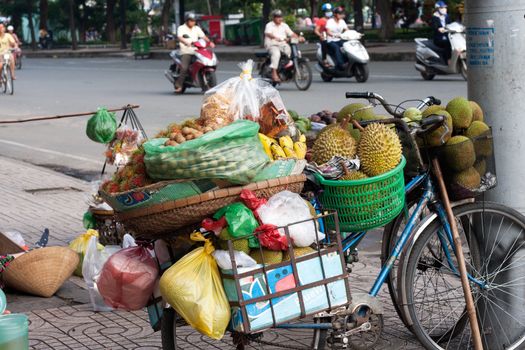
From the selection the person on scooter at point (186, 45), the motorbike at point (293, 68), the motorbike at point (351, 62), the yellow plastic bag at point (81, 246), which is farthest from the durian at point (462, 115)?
the person on scooter at point (186, 45)

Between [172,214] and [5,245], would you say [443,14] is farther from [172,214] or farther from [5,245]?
[172,214]

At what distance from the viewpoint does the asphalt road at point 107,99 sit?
12305 mm

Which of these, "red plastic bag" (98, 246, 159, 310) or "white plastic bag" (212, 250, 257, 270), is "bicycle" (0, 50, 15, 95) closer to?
"red plastic bag" (98, 246, 159, 310)

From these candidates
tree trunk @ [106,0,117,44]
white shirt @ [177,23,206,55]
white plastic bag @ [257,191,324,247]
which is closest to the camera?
white plastic bag @ [257,191,324,247]

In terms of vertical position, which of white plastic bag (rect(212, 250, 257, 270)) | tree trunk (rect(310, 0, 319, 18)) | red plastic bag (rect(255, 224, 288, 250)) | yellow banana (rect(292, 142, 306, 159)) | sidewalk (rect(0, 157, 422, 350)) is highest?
tree trunk (rect(310, 0, 319, 18))

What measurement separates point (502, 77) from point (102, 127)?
2817mm

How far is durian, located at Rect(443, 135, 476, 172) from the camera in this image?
4.01m

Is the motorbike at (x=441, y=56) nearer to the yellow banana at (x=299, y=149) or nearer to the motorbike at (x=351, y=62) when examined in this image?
the motorbike at (x=351, y=62)


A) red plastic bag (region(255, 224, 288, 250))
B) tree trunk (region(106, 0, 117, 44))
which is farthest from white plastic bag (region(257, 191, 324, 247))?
tree trunk (region(106, 0, 117, 44))

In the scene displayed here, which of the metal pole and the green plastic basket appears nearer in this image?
the green plastic basket

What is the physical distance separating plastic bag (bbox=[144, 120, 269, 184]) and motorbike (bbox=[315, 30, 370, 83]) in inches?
615

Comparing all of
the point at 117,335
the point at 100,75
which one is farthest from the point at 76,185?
the point at 100,75

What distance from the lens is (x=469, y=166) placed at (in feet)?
13.2

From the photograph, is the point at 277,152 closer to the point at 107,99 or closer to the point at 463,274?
the point at 463,274
